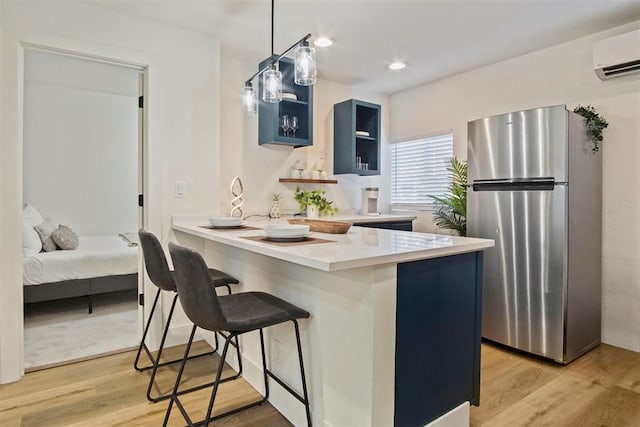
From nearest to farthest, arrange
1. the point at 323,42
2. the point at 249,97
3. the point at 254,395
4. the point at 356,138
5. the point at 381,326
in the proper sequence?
the point at 381,326
the point at 254,395
the point at 249,97
the point at 323,42
the point at 356,138

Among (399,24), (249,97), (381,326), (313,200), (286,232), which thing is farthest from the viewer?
(313,200)

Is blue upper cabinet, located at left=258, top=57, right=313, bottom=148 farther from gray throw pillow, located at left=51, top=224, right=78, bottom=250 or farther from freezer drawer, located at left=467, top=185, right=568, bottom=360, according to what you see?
gray throw pillow, located at left=51, top=224, right=78, bottom=250

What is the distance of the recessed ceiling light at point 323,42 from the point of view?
3088 mm

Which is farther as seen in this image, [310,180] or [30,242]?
[310,180]

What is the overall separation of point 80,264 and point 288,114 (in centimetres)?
247

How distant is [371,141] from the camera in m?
4.37

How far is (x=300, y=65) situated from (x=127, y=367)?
224cm

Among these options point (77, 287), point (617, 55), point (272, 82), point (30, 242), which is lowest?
point (77, 287)

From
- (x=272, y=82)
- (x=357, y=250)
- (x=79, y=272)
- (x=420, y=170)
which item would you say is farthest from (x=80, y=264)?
(x=420, y=170)

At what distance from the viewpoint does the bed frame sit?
3410 millimetres

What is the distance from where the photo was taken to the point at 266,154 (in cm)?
379

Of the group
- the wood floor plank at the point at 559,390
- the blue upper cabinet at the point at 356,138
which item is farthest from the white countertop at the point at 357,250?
the blue upper cabinet at the point at 356,138

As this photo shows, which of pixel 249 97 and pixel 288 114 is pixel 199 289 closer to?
pixel 249 97

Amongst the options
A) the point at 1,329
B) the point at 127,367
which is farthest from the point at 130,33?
the point at 127,367
